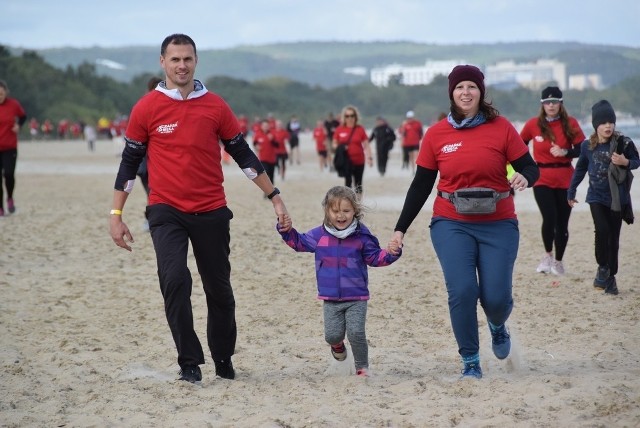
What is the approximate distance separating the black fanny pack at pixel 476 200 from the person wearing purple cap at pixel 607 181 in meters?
3.46

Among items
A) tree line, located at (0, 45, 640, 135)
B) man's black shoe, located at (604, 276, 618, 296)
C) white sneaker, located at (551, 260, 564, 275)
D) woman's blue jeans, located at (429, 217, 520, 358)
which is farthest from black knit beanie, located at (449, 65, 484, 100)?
tree line, located at (0, 45, 640, 135)

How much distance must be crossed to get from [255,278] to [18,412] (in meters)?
5.02

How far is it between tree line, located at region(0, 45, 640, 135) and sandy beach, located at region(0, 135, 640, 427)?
5117 centimetres

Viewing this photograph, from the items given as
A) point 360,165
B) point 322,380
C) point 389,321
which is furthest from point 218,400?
point 360,165

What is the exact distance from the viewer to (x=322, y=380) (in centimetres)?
686

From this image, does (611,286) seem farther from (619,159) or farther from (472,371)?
(472,371)

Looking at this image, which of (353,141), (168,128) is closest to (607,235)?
(168,128)

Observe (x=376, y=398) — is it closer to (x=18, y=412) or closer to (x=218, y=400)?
(x=218, y=400)

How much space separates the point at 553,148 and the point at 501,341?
12.9ft

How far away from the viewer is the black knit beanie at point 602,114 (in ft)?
31.1

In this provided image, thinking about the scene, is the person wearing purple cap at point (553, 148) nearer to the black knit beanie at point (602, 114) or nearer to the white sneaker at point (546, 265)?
the white sneaker at point (546, 265)

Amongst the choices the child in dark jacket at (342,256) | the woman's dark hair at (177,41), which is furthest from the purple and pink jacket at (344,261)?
the woman's dark hair at (177,41)

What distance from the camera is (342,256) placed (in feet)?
21.9

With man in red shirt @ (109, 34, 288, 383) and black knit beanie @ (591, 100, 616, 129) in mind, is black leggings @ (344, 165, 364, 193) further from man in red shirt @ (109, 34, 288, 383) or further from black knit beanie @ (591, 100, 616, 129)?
man in red shirt @ (109, 34, 288, 383)
